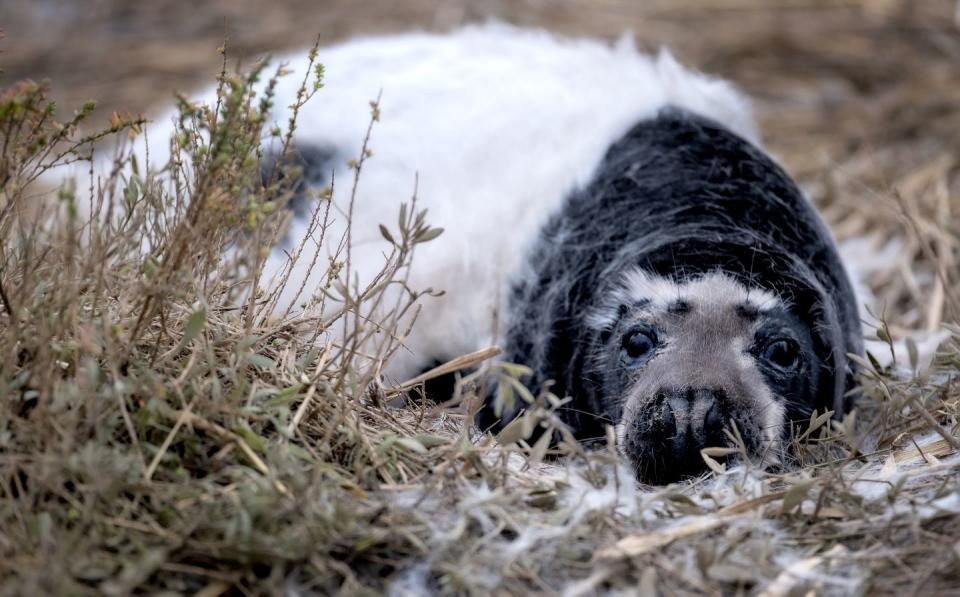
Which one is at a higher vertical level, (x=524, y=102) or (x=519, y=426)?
(x=524, y=102)

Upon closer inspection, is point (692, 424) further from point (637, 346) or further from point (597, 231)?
Answer: point (597, 231)

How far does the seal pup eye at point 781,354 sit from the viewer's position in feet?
8.05

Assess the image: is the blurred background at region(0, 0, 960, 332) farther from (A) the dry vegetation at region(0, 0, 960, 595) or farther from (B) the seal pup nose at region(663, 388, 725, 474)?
(A) the dry vegetation at region(0, 0, 960, 595)

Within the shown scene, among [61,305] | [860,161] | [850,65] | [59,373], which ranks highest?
[850,65]

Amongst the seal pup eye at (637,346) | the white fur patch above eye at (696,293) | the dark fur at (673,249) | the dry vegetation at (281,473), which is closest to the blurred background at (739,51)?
the dark fur at (673,249)

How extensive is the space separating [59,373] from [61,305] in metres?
0.12

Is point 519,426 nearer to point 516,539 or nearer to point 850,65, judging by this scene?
point 516,539

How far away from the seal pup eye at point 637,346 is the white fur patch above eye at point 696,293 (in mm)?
69

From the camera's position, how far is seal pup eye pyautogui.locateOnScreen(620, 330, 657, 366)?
250cm

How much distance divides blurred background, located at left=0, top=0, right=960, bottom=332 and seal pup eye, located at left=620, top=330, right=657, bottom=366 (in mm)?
2495

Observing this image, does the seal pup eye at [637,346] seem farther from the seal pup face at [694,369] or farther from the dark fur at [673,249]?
the dark fur at [673,249]

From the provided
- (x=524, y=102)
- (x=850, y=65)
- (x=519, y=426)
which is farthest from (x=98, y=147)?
(x=850, y=65)

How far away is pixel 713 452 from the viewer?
206cm

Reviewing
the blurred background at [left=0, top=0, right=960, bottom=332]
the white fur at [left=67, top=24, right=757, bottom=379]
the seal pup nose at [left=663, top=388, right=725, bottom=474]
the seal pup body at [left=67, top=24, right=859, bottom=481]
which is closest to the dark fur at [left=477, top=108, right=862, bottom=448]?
the seal pup body at [left=67, top=24, right=859, bottom=481]
